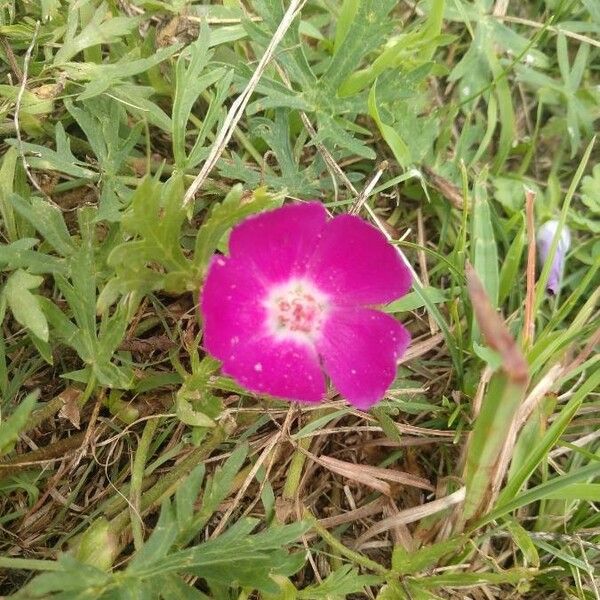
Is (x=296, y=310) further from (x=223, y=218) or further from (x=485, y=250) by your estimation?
(x=485, y=250)

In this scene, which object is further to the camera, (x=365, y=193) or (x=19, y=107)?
(x=365, y=193)

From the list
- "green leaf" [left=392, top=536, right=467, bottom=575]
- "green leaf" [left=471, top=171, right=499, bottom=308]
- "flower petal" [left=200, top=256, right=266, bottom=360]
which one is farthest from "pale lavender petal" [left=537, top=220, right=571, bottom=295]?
"flower petal" [left=200, top=256, right=266, bottom=360]

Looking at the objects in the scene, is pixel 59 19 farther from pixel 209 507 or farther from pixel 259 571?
pixel 259 571

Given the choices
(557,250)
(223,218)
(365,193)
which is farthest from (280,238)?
(557,250)

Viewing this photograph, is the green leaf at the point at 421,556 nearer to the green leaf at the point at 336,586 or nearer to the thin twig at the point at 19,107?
the green leaf at the point at 336,586

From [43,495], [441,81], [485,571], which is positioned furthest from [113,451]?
[441,81]

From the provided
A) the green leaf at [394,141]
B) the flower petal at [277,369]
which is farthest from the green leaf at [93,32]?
the flower petal at [277,369]

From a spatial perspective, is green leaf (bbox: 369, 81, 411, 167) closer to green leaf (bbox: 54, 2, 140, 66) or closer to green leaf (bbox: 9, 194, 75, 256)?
green leaf (bbox: 54, 2, 140, 66)
